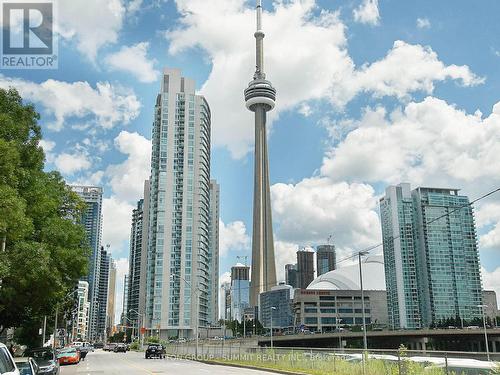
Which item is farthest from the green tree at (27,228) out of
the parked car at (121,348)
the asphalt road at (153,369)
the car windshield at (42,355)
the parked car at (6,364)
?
the parked car at (121,348)

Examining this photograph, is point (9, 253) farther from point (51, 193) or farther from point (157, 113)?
point (157, 113)

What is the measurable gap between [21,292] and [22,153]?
673 cm

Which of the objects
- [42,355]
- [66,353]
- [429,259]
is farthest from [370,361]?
Answer: [429,259]

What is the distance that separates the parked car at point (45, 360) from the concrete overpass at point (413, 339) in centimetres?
9906

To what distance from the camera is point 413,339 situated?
467 feet

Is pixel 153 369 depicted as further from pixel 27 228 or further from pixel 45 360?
pixel 27 228

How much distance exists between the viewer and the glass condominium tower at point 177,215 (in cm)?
15800

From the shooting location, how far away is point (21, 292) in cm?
2617

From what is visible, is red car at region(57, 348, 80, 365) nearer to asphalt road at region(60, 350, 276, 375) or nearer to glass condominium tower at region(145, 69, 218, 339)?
asphalt road at region(60, 350, 276, 375)

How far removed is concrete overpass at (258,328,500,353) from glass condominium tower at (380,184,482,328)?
38.2 meters

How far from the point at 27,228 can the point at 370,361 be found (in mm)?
16110

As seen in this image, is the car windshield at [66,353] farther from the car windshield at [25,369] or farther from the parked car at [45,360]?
the car windshield at [25,369]

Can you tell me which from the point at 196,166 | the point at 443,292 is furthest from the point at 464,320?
the point at 196,166

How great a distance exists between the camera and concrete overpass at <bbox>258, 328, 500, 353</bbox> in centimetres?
12712
